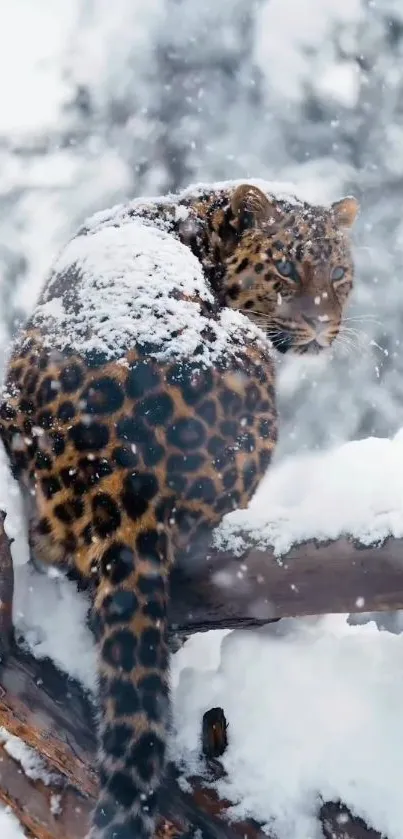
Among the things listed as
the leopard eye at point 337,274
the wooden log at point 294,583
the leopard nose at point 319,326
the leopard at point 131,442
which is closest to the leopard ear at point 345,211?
the leopard eye at point 337,274

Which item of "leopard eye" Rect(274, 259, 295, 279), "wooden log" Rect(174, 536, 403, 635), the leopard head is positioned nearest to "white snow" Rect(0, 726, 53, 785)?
"wooden log" Rect(174, 536, 403, 635)

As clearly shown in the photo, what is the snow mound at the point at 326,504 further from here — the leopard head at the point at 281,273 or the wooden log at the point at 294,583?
the leopard head at the point at 281,273

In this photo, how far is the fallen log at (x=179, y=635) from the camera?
3246 millimetres

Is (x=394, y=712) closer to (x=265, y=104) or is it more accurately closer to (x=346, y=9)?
(x=265, y=104)

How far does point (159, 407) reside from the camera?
3367 mm

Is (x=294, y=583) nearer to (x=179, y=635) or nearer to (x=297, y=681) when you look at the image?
(x=179, y=635)

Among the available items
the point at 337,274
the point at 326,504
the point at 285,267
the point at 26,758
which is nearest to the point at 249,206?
the point at 285,267

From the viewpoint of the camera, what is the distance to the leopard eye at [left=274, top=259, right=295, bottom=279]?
479 centimetres

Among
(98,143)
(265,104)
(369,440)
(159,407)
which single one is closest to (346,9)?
(265,104)

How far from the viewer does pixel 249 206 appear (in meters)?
4.84

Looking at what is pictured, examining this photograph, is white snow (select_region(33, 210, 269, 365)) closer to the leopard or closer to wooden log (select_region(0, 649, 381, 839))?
the leopard

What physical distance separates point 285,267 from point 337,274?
1.25 feet

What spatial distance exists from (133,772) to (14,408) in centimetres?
146

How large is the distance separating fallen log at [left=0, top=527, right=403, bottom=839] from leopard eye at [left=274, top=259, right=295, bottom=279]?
191 cm
